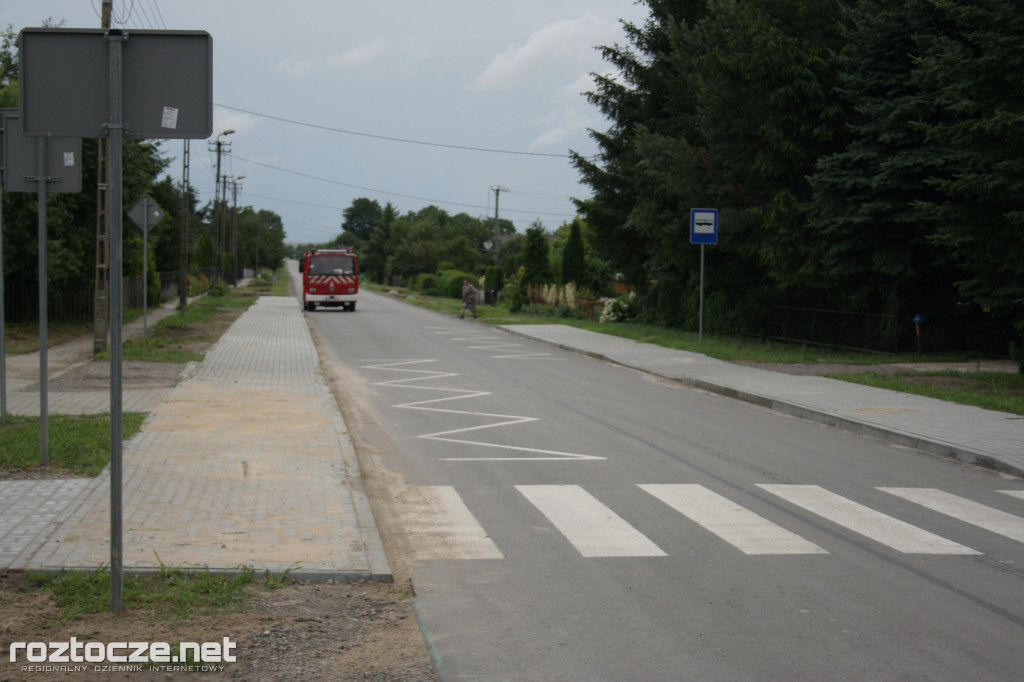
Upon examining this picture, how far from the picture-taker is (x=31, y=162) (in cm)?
879

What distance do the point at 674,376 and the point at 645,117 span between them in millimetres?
20434

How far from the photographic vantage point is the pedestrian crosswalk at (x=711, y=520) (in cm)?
685

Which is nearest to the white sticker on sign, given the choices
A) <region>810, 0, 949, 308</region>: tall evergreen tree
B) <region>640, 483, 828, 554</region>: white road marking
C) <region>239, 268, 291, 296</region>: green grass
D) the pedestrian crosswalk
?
the pedestrian crosswalk

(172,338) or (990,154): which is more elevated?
(990,154)

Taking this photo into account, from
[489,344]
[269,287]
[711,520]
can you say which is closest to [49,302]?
[489,344]

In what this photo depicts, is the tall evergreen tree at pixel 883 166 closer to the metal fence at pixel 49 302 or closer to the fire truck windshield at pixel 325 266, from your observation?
the metal fence at pixel 49 302

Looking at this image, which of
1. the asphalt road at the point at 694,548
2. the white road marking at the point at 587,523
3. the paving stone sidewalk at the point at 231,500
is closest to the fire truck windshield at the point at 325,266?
the paving stone sidewalk at the point at 231,500

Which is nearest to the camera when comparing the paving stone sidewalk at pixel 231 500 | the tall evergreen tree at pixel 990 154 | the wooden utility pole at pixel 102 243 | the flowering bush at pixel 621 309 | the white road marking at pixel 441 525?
the paving stone sidewalk at pixel 231 500

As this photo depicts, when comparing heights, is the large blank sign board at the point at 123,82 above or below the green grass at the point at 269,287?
above

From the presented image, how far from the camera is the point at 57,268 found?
80.6 ft

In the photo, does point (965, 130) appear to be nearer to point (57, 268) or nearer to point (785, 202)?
point (785, 202)

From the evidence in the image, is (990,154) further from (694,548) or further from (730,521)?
(694,548)

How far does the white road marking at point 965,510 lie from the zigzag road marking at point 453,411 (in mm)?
3069

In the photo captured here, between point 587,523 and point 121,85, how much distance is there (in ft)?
14.8
